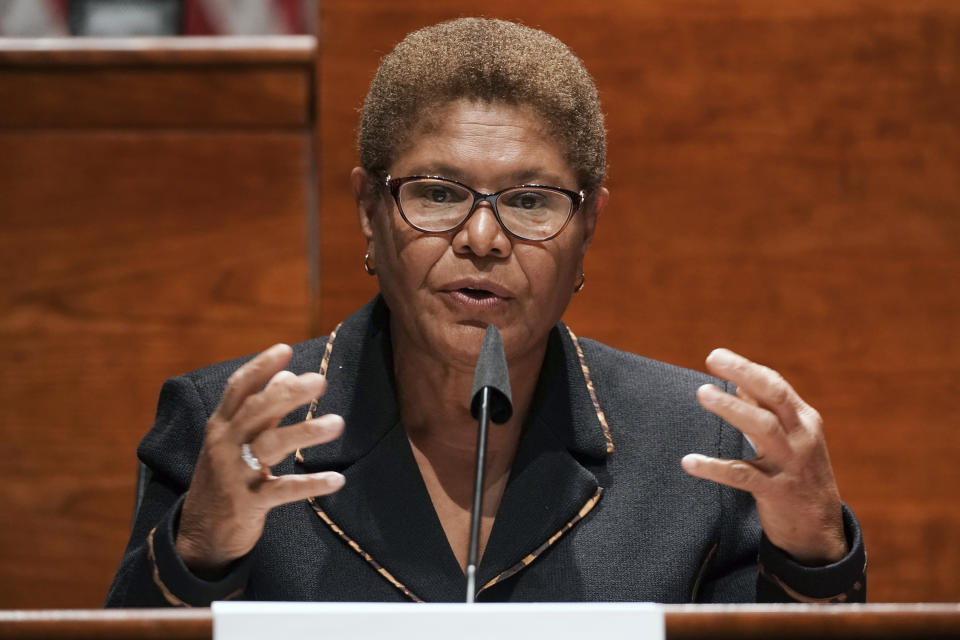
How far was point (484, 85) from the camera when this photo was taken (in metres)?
1.35

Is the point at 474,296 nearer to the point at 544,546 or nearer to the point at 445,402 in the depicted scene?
the point at 445,402

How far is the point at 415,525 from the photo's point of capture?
52.4 inches

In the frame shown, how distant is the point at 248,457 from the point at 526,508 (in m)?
0.41

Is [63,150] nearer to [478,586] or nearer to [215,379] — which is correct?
[215,379]

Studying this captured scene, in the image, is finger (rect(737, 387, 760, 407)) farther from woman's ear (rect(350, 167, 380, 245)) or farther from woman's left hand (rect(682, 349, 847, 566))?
woman's ear (rect(350, 167, 380, 245))

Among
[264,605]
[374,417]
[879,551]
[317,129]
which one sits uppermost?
[317,129]

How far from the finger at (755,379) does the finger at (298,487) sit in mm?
374

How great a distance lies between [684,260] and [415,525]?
0.87 meters

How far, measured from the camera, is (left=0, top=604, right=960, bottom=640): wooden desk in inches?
30.0

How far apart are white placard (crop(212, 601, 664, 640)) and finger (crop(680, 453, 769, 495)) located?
0.31 m

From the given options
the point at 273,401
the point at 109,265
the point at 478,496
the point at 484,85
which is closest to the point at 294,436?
the point at 273,401

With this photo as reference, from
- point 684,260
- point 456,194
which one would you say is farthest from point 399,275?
point 684,260

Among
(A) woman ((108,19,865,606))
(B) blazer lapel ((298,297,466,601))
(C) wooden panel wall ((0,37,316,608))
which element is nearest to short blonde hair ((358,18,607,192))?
(A) woman ((108,19,865,606))

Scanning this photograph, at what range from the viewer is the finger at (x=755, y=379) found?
107 cm
